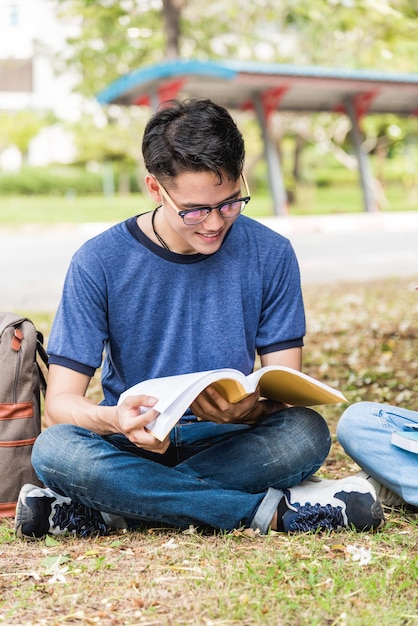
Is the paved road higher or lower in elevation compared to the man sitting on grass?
lower

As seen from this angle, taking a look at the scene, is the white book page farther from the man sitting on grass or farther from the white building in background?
the white building in background

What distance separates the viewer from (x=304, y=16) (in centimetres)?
1363

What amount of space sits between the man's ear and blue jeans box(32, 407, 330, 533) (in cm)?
74

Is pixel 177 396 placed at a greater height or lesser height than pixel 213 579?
greater

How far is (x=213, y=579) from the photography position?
7.66 ft

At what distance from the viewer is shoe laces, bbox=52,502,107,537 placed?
279cm

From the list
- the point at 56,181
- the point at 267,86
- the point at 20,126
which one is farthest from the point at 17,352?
the point at 20,126

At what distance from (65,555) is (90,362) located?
0.58 metres

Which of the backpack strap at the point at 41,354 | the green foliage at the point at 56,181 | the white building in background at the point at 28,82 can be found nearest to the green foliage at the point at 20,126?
the green foliage at the point at 56,181

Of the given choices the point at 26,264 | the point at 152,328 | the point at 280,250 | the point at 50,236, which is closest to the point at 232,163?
the point at 280,250

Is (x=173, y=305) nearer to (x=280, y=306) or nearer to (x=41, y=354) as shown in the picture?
(x=280, y=306)

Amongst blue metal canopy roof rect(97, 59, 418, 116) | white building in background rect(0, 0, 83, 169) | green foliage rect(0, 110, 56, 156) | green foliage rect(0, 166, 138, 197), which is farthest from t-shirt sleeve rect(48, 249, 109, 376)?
white building in background rect(0, 0, 83, 169)

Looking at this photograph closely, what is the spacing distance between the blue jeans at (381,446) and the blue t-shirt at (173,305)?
0.33 metres

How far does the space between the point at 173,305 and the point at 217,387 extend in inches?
16.3
